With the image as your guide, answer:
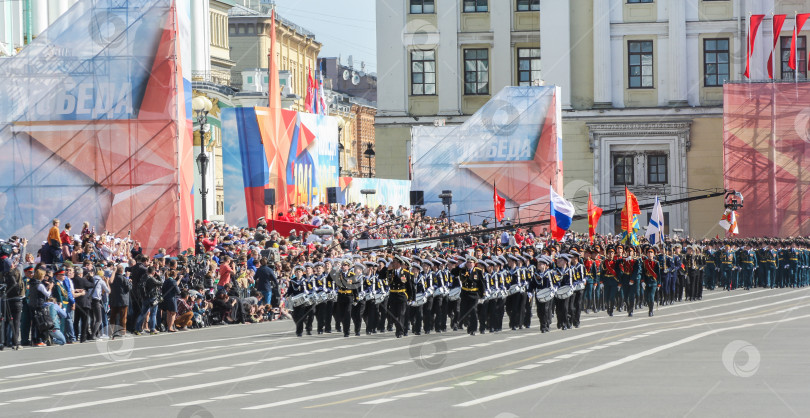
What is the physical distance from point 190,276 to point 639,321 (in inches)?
370

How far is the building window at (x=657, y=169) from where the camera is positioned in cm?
6462

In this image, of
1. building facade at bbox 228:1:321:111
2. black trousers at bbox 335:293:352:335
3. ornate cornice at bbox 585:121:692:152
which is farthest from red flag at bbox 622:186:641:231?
building facade at bbox 228:1:321:111

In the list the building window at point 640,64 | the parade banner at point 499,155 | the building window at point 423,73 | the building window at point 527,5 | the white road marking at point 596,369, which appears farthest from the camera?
the building window at point 527,5

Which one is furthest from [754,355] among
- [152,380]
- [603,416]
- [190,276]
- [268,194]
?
[268,194]

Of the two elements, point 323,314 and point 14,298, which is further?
point 323,314

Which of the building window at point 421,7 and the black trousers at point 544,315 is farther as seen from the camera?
the building window at point 421,7

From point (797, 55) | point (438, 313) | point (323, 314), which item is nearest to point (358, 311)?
point (323, 314)

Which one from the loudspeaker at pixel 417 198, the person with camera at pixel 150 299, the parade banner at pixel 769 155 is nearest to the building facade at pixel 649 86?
the parade banner at pixel 769 155

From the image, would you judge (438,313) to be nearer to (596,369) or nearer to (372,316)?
(372,316)

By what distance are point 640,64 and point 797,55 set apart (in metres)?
7.03

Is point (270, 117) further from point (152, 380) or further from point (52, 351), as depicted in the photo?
point (152, 380)

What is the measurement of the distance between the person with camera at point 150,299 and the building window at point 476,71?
41.3 m

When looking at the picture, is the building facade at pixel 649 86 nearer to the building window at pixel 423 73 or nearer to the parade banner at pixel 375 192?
the building window at pixel 423 73

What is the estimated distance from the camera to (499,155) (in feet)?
184
